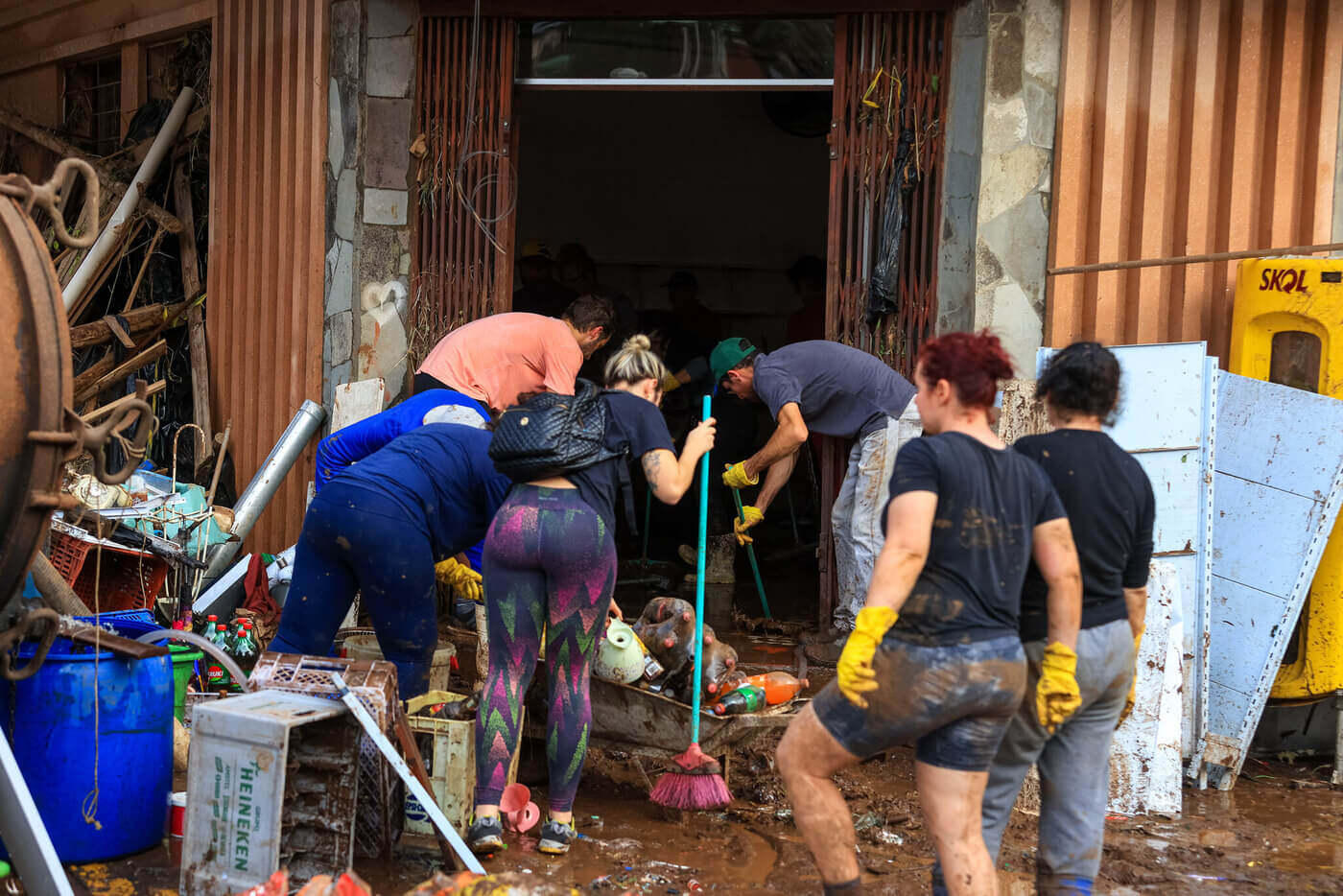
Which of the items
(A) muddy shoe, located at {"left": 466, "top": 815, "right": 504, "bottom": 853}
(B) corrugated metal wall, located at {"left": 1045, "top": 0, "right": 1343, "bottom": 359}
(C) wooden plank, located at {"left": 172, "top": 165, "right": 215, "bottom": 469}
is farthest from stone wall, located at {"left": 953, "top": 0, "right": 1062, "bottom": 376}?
(C) wooden plank, located at {"left": 172, "top": 165, "right": 215, "bottom": 469}

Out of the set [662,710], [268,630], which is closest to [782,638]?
[662,710]

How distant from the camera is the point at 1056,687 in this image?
10.6ft

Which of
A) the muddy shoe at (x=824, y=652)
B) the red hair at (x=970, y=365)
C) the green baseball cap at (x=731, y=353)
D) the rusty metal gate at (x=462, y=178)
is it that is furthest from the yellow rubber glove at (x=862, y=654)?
the rusty metal gate at (x=462, y=178)

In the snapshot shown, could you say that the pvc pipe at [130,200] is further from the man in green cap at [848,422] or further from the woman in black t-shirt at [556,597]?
the woman in black t-shirt at [556,597]

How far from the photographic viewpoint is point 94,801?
12.7ft

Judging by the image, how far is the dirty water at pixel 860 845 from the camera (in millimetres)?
3969

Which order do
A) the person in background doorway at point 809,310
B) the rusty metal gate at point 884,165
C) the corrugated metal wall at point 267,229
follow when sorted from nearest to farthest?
the rusty metal gate at point 884,165
the corrugated metal wall at point 267,229
the person in background doorway at point 809,310

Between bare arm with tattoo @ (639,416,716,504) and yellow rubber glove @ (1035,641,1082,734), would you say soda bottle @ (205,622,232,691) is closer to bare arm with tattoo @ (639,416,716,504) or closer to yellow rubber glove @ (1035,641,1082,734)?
bare arm with tattoo @ (639,416,716,504)

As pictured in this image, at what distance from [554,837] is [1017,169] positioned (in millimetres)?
3988

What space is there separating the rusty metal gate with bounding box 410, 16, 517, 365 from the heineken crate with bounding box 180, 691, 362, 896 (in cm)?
378

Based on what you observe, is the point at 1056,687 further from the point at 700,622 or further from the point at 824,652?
the point at 824,652

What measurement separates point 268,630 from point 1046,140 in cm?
465

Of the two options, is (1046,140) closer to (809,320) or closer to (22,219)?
(809,320)

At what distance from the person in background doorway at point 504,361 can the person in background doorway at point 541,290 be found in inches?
120
